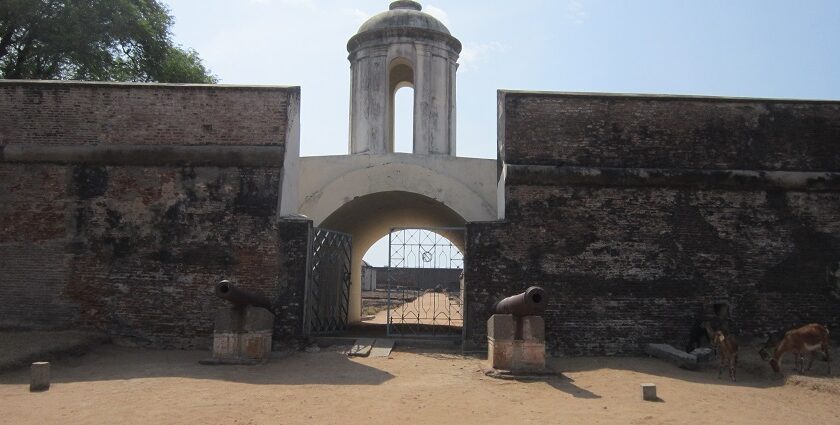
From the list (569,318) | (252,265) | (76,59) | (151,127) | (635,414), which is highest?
(76,59)

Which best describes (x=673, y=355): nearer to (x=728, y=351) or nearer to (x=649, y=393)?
(x=728, y=351)

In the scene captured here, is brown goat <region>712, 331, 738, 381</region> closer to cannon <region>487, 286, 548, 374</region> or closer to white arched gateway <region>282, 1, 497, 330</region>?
cannon <region>487, 286, 548, 374</region>

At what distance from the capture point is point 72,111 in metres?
11.5

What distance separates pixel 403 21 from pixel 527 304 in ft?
25.7

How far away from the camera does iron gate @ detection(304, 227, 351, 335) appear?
11.5m

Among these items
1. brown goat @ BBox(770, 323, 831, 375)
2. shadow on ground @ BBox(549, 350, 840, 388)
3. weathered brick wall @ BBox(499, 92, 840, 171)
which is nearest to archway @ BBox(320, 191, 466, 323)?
weathered brick wall @ BBox(499, 92, 840, 171)

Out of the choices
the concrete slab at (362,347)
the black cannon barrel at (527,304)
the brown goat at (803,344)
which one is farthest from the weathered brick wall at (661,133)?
the concrete slab at (362,347)

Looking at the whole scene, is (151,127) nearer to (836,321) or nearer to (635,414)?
(635,414)

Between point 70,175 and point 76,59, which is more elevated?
point 76,59

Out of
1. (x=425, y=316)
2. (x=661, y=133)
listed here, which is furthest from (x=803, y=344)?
(x=425, y=316)

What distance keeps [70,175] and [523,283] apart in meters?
7.71

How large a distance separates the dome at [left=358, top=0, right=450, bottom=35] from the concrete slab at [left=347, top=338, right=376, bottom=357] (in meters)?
6.57

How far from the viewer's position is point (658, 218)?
11.3 metres

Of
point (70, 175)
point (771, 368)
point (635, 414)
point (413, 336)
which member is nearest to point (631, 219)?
point (771, 368)
